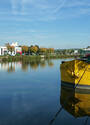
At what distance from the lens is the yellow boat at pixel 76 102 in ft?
26.0

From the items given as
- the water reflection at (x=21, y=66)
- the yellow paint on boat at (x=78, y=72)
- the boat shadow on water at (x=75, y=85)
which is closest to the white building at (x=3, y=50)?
the water reflection at (x=21, y=66)

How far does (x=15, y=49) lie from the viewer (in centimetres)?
10406

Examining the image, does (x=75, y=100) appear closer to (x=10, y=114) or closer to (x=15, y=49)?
(x=10, y=114)

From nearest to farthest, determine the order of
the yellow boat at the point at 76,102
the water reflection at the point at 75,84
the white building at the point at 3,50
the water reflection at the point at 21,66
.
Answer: the yellow boat at the point at 76,102
the water reflection at the point at 75,84
the water reflection at the point at 21,66
the white building at the point at 3,50

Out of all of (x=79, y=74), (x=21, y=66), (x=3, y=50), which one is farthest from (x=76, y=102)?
(x=3, y=50)

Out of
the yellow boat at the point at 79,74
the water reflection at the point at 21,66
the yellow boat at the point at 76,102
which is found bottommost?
the water reflection at the point at 21,66

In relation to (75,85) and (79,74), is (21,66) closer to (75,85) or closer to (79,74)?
(75,85)

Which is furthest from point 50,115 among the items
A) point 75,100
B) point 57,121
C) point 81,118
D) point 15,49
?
point 15,49

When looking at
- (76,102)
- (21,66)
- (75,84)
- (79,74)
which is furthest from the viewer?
(21,66)

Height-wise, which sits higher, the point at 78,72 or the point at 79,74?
the point at 78,72

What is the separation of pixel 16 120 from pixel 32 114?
95 centimetres

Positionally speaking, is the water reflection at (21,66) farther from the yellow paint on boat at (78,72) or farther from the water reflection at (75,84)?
the yellow paint on boat at (78,72)

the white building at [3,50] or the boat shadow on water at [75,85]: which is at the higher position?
the white building at [3,50]

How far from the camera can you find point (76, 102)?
9508 millimetres
